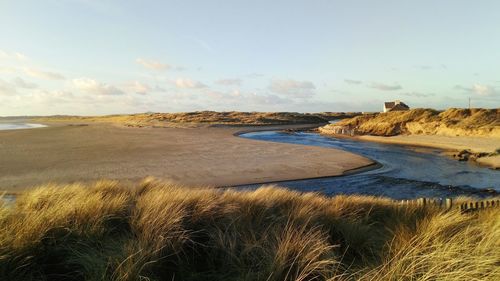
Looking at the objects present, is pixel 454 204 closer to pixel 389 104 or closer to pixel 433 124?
pixel 433 124

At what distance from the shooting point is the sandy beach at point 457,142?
23097 mm

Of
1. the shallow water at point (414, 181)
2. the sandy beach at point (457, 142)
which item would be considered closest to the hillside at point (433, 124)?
the sandy beach at point (457, 142)

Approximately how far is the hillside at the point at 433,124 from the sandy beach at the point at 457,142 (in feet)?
4.57

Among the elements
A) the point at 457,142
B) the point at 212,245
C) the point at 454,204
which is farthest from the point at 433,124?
the point at 212,245

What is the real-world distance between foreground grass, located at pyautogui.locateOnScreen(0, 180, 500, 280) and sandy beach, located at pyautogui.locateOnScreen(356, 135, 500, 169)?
65.7ft

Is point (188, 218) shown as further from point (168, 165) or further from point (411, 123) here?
point (411, 123)

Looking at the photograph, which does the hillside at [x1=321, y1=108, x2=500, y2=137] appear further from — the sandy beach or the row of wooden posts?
the row of wooden posts

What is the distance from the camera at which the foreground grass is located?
354 cm

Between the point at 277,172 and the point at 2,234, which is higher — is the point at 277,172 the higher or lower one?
the lower one

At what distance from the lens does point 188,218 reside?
16.5ft

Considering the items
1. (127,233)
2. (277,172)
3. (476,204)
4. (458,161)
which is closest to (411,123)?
(458,161)

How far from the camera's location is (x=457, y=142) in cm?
3247

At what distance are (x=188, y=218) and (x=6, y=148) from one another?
85.5 ft

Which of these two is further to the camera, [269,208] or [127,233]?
[269,208]
